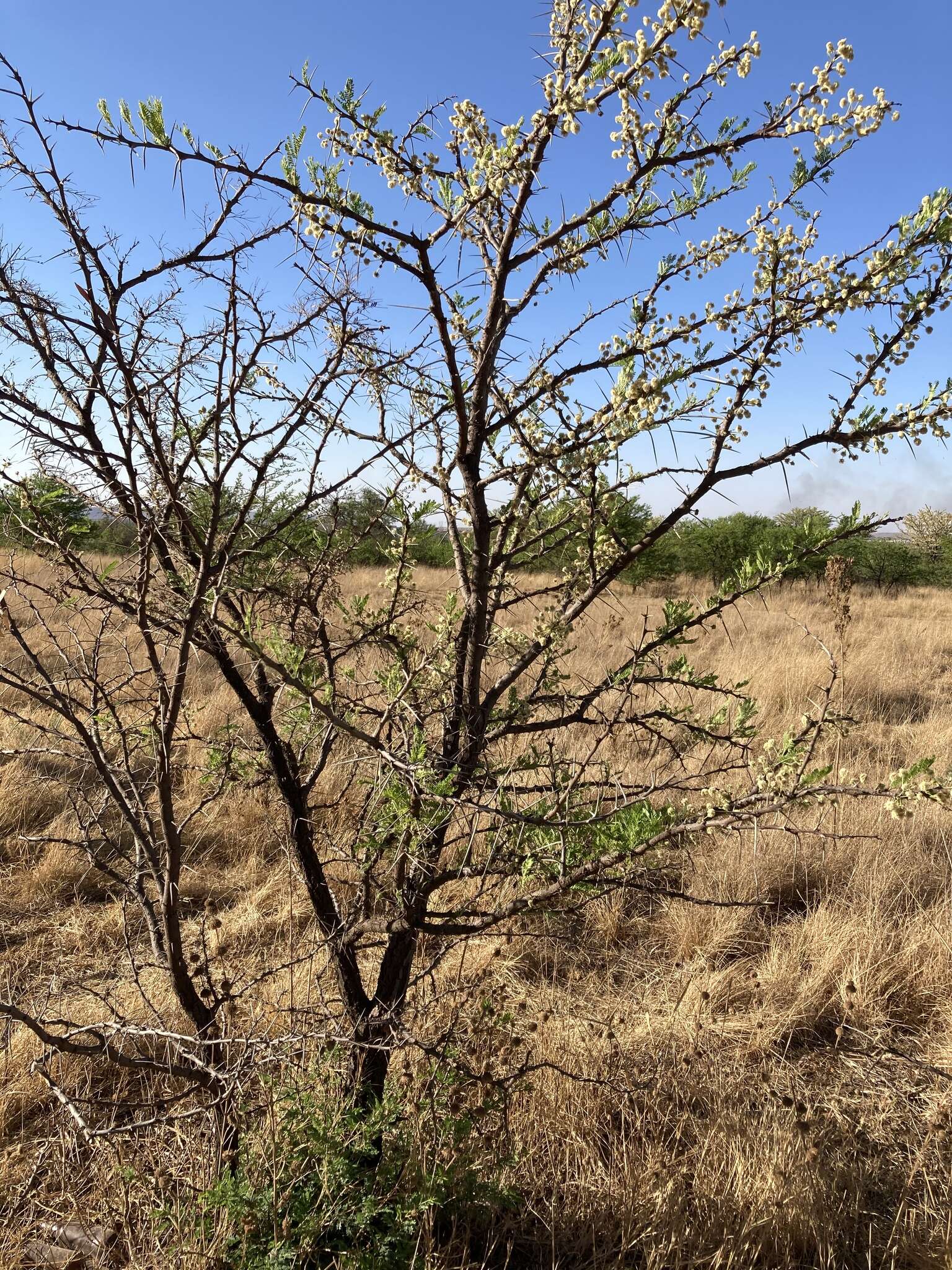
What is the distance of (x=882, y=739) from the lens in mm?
5906

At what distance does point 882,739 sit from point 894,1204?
4.26 m

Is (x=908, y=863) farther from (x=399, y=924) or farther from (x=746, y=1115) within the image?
(x=399, y=924)

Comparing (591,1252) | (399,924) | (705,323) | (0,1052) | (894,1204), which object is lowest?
(894,1204)

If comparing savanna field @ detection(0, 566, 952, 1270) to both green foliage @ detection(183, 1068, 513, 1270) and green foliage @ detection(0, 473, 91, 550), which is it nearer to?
green foliage @ detection(183, 1068, 513, 1270)

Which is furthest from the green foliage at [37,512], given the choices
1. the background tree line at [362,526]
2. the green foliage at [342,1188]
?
the green foliage at [342,1188]

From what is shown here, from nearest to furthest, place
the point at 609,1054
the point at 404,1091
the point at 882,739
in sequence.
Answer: the point at 404,1091 → the point at 609,1054 → the point at 882,739

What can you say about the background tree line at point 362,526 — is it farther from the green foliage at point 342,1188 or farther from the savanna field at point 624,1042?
the green foliage at point 342,1188

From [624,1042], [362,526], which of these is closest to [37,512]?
[362,526]

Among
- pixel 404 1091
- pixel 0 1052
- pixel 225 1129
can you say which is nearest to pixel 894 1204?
pixel 404 1091

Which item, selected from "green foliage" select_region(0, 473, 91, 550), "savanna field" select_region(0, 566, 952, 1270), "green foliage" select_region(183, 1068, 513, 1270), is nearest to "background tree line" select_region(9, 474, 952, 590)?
"green foliage" select_region(0, 473, 91, 550)

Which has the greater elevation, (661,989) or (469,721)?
(469,721)

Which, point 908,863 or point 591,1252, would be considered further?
point 908,863

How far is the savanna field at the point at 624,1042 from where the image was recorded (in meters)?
1.93

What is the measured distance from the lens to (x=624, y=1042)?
2676mm
